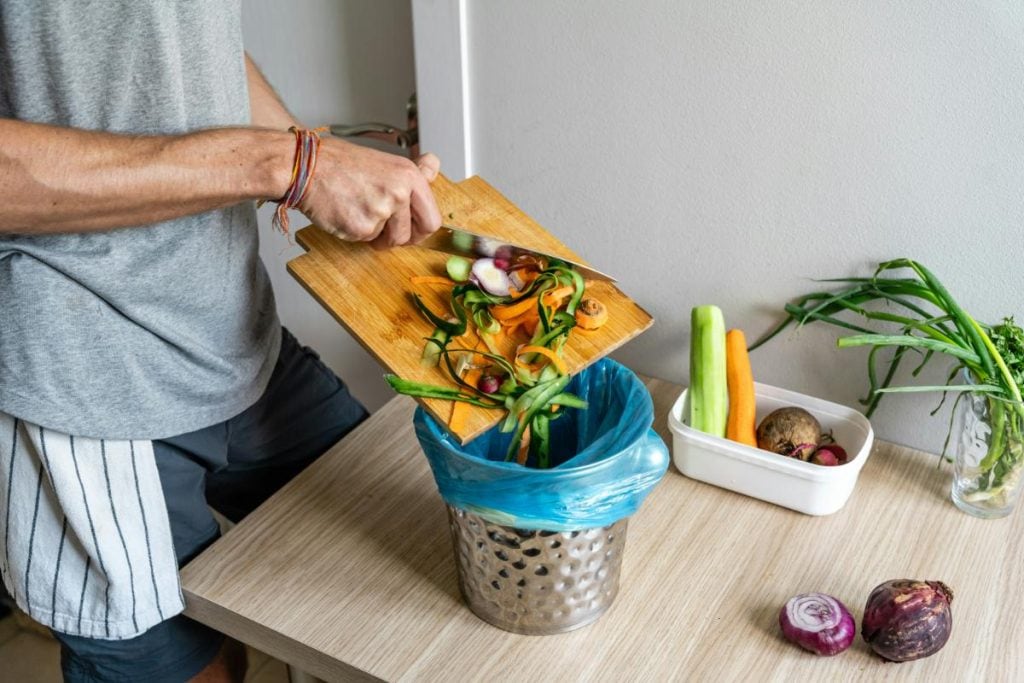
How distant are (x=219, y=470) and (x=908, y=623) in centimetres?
76

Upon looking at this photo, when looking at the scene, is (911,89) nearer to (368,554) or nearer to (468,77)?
(468,77)

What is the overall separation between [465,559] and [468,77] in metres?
0.64

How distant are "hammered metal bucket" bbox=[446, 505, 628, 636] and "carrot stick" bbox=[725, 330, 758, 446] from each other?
0.26m

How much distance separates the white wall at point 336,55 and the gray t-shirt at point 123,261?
345 millimetres

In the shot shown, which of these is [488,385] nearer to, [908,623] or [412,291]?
[412,291]

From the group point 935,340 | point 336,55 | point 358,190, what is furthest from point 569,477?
point 336,55

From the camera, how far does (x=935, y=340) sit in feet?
3.33

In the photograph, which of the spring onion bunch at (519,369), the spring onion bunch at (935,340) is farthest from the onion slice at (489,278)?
the spring onion bunch at (935,340)

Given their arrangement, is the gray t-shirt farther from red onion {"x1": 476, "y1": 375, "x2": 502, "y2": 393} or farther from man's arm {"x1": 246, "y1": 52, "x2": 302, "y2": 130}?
red onion {"x1": 476, "y1": 375, "x2": 502, "y2": 393}

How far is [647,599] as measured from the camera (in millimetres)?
957

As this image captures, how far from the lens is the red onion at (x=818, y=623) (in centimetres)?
87

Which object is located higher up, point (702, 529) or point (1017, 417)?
point (1017, 417)

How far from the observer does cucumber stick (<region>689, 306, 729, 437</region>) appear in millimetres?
1107

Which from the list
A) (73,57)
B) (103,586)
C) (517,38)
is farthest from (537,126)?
(103,586)
